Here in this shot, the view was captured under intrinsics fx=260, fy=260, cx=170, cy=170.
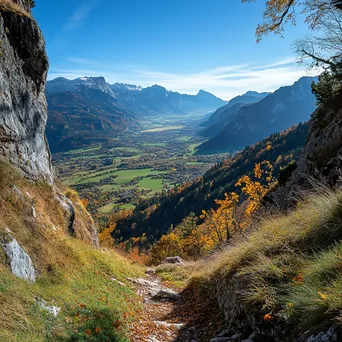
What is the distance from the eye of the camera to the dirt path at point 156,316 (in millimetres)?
8973

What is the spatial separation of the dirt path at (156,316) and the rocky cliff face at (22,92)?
10.7m

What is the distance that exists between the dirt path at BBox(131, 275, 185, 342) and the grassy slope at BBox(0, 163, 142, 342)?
0.58 metres

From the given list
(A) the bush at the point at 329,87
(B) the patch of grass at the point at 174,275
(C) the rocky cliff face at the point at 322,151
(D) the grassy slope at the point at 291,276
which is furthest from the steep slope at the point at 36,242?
(A) the bush at the point at 329,87

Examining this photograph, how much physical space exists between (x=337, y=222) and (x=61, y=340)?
25.2 feet

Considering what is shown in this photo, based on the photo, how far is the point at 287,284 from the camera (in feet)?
18.9

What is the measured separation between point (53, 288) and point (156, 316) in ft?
15.8

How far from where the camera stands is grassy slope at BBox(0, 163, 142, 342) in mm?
6758

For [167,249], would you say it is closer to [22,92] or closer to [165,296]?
[165,296]

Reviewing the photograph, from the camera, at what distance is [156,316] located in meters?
11.6

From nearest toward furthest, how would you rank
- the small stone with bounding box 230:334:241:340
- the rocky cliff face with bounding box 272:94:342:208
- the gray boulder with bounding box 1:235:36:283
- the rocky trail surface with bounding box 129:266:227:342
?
the small stone with bounding box 230:334:241:340, the gray boulder with bounding box 1:235:36:283, the rocky trail surface with bounding box 129:266:227:342, the rocky cliff face with bounding box 272:94:342:208

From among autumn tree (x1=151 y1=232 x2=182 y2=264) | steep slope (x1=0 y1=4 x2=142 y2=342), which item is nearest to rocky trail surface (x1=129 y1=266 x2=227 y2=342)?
steep slope (x1=0 y1=4 x2=142 y2=342)

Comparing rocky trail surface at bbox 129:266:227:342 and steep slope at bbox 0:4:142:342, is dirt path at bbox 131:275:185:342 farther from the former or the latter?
steep slope at bbox 0:4:142:342

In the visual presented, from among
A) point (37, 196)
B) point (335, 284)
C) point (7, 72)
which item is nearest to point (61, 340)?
point (335, 284)

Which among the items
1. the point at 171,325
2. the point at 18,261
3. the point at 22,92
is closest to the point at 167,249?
the point at 22,92
